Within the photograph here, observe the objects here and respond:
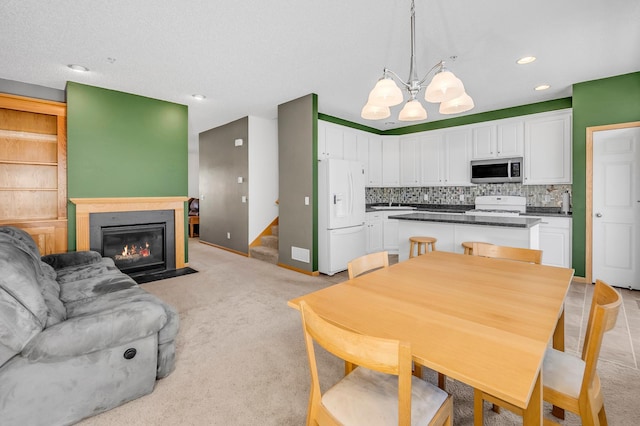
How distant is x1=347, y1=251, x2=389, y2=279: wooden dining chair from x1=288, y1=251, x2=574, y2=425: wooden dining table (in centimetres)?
11

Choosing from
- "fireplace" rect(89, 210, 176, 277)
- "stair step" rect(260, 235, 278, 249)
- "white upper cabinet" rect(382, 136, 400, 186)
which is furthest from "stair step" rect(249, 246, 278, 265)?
"white upper cabinet" rect(382, 136, 400, 186)

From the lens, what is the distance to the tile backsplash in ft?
16.4

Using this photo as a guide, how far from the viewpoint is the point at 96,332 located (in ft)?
5.75

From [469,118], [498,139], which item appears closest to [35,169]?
[469,118]

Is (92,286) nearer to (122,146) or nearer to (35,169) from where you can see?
(122,146)

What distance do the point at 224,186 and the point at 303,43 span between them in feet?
13.5

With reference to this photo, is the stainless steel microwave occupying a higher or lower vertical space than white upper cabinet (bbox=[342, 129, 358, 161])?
lower

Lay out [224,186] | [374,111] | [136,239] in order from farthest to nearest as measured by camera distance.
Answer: [224,186]
[136,239]
[374,111]

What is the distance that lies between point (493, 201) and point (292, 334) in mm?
4454

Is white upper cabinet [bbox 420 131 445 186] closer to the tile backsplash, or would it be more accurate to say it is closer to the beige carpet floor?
the tile backsplash

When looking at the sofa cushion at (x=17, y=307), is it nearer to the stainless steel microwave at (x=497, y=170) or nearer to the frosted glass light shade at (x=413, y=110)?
the frosted glass light shade at (x=413, y=110)

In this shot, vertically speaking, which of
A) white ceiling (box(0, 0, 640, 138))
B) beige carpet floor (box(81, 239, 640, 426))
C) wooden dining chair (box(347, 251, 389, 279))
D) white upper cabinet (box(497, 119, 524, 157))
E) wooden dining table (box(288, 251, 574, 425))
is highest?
white ceiling (box(0, 0, 640, 138))

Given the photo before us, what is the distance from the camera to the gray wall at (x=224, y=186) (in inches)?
233

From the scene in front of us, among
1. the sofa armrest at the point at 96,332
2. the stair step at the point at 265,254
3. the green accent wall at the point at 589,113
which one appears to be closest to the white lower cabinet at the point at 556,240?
the green accent wall at the point at 589,113
